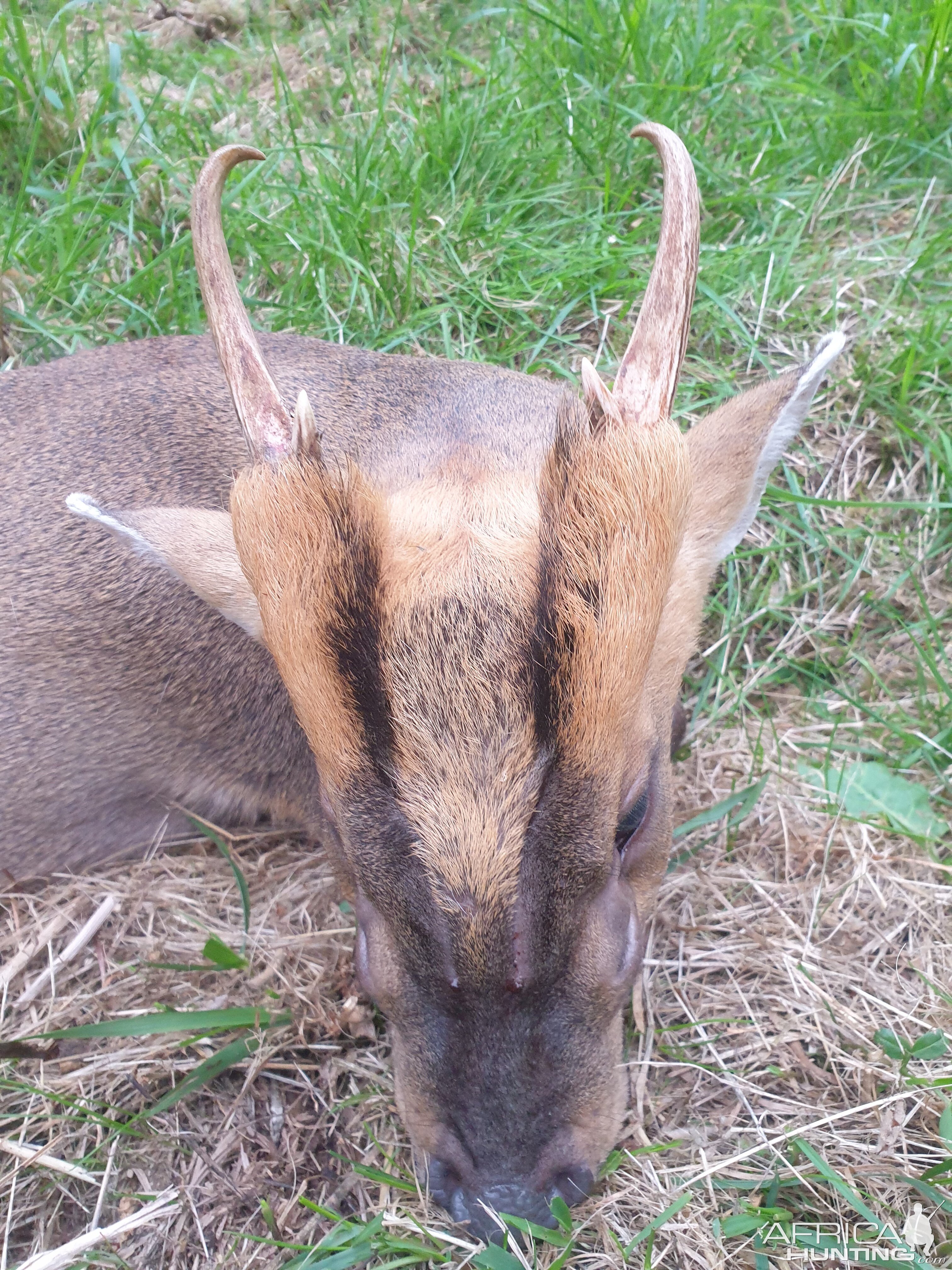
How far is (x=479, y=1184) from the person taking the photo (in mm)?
2721

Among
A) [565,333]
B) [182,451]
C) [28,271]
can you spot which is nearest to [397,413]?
[182,451]

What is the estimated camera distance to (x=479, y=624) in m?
2.46

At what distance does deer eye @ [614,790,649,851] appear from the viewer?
9.06 feet

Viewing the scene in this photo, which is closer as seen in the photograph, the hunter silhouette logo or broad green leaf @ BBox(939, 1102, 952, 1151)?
the hunter silhouette logo

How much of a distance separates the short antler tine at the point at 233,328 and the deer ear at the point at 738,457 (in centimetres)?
124

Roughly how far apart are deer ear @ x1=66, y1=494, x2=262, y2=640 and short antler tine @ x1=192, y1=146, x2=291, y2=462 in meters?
0.57

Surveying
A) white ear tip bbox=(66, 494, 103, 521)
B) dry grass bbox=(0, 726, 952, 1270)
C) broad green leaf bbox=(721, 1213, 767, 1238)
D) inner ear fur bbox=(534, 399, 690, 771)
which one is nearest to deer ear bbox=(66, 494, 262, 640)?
white ear tip bbox=(66, 494, 103, 521)

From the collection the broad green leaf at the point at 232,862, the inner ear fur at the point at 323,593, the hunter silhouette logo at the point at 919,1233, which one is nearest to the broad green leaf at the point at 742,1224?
the hunter silhouette logo at the point at 919,1233

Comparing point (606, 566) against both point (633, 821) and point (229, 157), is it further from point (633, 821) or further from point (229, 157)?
point (229, 157)

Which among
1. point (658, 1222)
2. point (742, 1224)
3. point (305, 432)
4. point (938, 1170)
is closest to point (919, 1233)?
point (938, 1170)

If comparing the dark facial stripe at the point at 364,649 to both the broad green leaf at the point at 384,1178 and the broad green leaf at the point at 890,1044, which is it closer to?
the broad green leaf at the point at 384,1178

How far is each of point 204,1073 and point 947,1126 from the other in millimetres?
2172

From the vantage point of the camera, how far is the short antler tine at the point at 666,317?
2613mm

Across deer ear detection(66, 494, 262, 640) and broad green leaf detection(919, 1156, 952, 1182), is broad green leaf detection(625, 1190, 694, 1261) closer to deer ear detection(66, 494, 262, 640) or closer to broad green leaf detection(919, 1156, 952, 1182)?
broad green leaf detection(919, 1156, 952, 1182)
